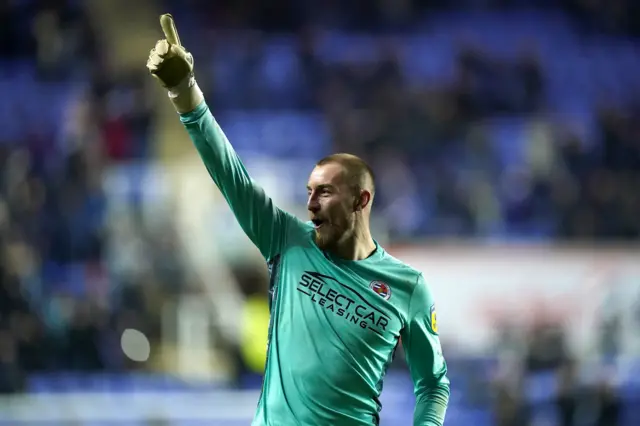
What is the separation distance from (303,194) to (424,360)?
251 inches

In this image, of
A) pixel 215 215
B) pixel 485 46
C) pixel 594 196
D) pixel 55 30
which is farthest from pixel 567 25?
pixel 55 30

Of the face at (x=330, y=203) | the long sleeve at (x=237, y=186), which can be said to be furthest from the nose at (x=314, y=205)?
the long sleeve at (x=237, y=186)

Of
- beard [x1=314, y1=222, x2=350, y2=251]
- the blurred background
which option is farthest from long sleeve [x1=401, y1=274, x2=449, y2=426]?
the blurred background

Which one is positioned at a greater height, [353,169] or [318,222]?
[353,169]

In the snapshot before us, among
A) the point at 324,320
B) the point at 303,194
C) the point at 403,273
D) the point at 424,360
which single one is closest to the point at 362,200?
the point at 403,273

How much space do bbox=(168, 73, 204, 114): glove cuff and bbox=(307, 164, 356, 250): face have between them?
477 millimetres

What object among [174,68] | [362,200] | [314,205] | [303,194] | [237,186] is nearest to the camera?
[174,68]

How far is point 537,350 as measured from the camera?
28.8ft

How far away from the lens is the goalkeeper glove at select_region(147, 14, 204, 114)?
2.74m

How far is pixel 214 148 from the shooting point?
9.42ft

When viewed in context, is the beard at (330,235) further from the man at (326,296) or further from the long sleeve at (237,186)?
the long sleeve at (237,186)

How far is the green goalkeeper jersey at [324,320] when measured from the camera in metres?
2.92

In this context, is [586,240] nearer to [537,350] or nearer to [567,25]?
[537,350]

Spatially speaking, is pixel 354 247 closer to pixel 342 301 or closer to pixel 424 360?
pixel 342 301
